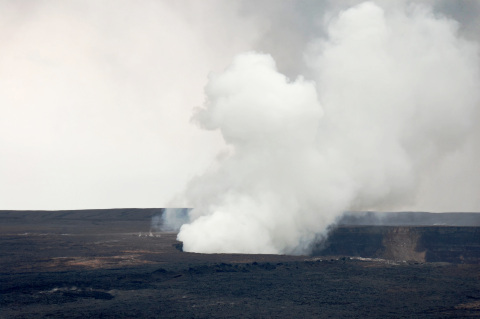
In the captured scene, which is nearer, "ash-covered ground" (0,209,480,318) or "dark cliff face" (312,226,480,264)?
"ash-covered ground" (0,209,480,318)

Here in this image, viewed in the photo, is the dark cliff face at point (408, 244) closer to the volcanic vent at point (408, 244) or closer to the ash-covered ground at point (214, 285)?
the volcanic vent at point (408, 244)

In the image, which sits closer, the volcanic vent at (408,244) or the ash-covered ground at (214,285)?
the ash-covered ground at (214,285)

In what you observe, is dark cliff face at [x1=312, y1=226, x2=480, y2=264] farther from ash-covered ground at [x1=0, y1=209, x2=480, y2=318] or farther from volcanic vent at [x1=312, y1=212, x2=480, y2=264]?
ash-covered ground at [x1=0, y1=209, x2=480, y2=318]

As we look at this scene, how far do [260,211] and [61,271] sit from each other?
19.0m

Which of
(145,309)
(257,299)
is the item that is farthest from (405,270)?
(145,309)

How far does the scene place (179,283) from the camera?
29.1 metres

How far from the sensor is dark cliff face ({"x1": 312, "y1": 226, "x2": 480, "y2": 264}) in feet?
178

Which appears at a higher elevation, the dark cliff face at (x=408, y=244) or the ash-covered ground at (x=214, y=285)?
the dark cliff face at (x=408, y=244)

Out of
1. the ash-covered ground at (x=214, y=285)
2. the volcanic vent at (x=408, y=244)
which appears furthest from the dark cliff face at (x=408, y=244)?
the ash-covered ground at (x=214, y=285)

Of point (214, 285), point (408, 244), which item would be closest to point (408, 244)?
point (408, 244)

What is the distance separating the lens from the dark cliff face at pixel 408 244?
54219mm

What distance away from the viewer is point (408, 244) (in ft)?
185

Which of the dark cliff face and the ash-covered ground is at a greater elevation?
the dark cliff face

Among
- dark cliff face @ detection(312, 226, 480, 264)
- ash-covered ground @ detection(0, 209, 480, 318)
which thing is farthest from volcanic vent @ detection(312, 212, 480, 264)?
ash-covered ground @ detection(0, 209, 480, 318)
